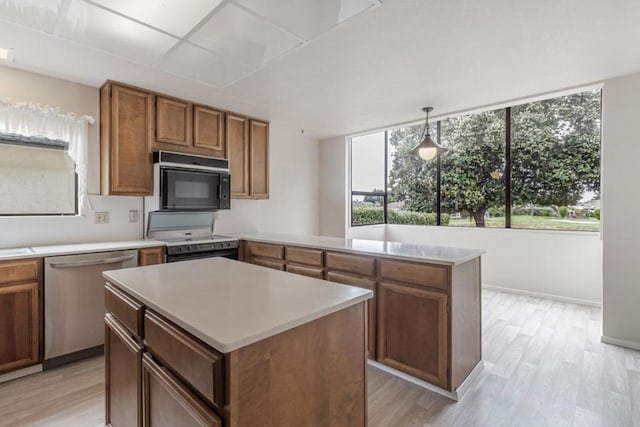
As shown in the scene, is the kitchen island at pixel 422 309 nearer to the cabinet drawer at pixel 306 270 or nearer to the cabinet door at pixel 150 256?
the cabinet drawer at pixel 306 270

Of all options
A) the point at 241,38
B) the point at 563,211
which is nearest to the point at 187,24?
the point at 241,38

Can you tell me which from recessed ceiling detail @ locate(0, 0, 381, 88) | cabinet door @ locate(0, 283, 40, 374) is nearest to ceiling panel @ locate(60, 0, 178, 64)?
recessed ceiling detail @ locate(0, 0, 381, 88)

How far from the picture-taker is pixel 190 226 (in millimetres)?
3611

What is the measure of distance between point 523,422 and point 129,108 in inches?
152

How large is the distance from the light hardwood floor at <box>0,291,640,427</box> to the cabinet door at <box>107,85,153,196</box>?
60.8 inches

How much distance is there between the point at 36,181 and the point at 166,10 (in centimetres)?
210

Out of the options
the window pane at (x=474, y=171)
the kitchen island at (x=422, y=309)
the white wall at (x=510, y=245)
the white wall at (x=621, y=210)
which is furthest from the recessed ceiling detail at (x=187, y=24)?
the window pane at (x=474, y=171)

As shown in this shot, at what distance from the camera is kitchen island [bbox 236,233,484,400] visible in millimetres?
2016

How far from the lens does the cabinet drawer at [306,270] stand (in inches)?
109

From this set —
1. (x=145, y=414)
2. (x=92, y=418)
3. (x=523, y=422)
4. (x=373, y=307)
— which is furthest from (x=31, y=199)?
(x=523, y=422)

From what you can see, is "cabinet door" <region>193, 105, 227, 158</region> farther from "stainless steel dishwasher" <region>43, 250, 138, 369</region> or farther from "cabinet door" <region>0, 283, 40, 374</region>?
"cabinet door" <region>0, 283, 40, 374</region>

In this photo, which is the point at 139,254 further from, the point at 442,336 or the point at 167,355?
the point at 442,336

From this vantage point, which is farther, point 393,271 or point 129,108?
point 129,108

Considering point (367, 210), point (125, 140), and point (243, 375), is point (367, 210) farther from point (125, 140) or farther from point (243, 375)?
point (243, 375)
